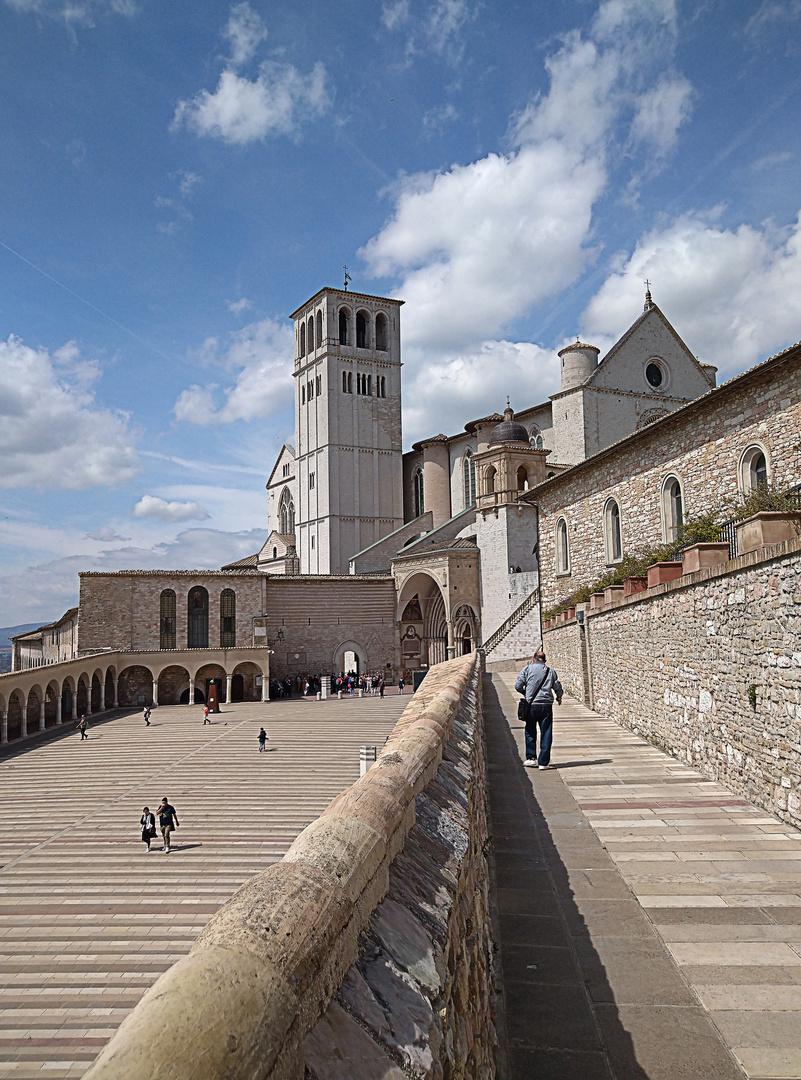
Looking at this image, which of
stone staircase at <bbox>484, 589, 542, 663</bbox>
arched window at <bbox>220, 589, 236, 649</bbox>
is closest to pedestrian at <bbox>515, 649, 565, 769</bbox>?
stone staircase at <bbox>484, 589, 542, 663</bbox>

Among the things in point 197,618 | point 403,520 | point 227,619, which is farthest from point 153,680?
point 403,520

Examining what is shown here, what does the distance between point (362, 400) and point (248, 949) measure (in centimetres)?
5760

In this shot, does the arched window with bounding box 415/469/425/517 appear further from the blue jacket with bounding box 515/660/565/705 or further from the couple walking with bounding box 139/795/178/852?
the blue jacket with bounding box 515/660/565/705

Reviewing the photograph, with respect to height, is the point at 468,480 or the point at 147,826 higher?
the point at 468,480

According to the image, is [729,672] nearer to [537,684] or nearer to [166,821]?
[537,684]

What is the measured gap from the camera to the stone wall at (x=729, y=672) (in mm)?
7086

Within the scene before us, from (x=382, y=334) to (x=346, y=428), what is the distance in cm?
866

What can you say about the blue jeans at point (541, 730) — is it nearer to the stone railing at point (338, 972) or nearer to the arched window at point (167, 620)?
the stone railing at point (338, 972)

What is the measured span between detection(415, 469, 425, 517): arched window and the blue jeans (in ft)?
154

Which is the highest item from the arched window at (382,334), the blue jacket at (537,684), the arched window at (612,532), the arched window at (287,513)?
the arched window at (382,334)

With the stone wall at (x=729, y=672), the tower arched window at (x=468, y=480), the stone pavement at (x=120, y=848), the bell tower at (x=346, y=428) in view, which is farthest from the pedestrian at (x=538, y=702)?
the bell tower at (x=346, y=428)

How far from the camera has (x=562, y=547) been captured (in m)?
29.1

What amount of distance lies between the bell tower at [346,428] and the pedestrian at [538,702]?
1748 inches

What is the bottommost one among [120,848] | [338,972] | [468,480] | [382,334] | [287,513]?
[120,848]
